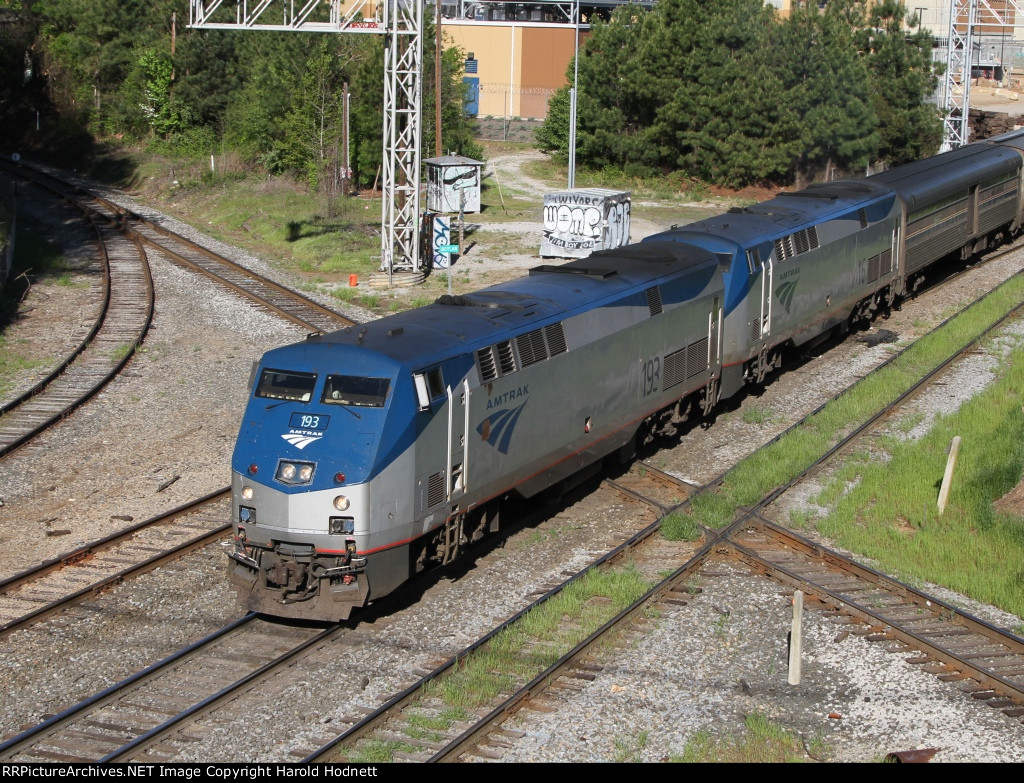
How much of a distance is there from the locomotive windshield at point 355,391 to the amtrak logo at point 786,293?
1110 centimetres

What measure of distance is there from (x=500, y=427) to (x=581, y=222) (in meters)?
22.6

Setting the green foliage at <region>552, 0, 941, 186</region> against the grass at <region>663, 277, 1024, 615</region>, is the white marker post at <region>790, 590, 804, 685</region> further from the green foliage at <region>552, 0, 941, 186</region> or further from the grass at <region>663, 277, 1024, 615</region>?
the green foliage at <region>552, 0, 941, 186</region>

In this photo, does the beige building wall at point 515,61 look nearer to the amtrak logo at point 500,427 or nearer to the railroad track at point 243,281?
the railroad track at point 243,281

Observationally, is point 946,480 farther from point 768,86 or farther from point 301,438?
point 768,86

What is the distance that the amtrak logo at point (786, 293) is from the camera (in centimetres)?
2125

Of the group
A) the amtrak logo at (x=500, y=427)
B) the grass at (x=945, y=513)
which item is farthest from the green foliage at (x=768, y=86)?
the amtrak logo at (x=500, y=427)

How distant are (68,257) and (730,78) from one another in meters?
29.7

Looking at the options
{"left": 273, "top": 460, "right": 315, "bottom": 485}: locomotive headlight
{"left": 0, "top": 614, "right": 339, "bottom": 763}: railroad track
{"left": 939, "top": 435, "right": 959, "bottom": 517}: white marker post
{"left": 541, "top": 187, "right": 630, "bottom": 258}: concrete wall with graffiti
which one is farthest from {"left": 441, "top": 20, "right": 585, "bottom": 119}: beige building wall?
{"left": 0, "top": 614, "right": 339, "bottom": 763}: railroad track

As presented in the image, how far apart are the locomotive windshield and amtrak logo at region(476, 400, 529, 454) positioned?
1.69 meters

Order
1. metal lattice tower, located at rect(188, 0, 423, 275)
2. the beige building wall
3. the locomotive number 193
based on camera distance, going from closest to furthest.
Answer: the locomotive number 193
metal lattice tower, located at rect(188, 0, 423, 275)
the beige building wall

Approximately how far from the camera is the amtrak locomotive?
39.3 ft

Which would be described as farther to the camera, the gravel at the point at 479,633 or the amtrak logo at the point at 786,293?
the amtrak logo at the point at 786,293

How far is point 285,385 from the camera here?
494 inches

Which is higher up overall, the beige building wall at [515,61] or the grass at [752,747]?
the beige building wall at [515,61]
